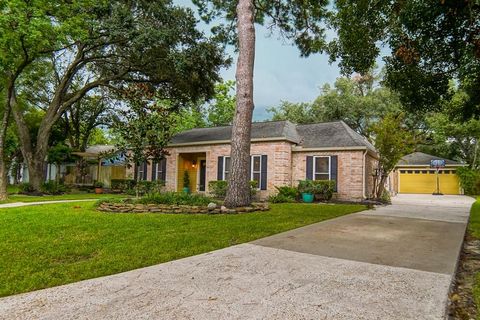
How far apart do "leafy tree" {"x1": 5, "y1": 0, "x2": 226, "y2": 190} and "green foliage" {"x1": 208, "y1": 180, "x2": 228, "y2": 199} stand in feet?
18.0

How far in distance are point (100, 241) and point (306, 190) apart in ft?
34.1

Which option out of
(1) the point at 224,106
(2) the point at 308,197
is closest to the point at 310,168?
(2) the point at 308,197

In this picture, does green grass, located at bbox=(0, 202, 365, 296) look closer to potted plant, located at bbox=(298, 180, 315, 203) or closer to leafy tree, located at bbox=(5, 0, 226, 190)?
potted plant, located at bbox=(298, 180, 315, 203)

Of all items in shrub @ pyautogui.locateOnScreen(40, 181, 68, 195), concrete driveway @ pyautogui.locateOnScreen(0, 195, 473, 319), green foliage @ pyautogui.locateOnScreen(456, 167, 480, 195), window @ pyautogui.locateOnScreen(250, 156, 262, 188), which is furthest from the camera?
green foliage @ pyautogui.locateOnScreen(456, 167, 480, 195)

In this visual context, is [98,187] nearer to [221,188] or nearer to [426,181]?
[221,188]

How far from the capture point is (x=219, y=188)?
14938 mm

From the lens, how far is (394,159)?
47.4 ft

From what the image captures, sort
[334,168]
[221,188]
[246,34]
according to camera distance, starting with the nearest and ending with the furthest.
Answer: [246,34] < [334,168] < [221,188]

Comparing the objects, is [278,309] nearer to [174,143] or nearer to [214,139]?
[214,139]

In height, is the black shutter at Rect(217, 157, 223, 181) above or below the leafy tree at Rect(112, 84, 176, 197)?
below

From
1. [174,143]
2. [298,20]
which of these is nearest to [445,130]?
[298,20]

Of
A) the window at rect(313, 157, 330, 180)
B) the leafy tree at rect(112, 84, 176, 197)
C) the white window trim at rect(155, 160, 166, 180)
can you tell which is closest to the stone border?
the leafy tree at rect(112, 84, 176, 197)

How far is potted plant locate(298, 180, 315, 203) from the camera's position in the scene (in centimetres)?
1362

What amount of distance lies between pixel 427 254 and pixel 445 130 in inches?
1054
